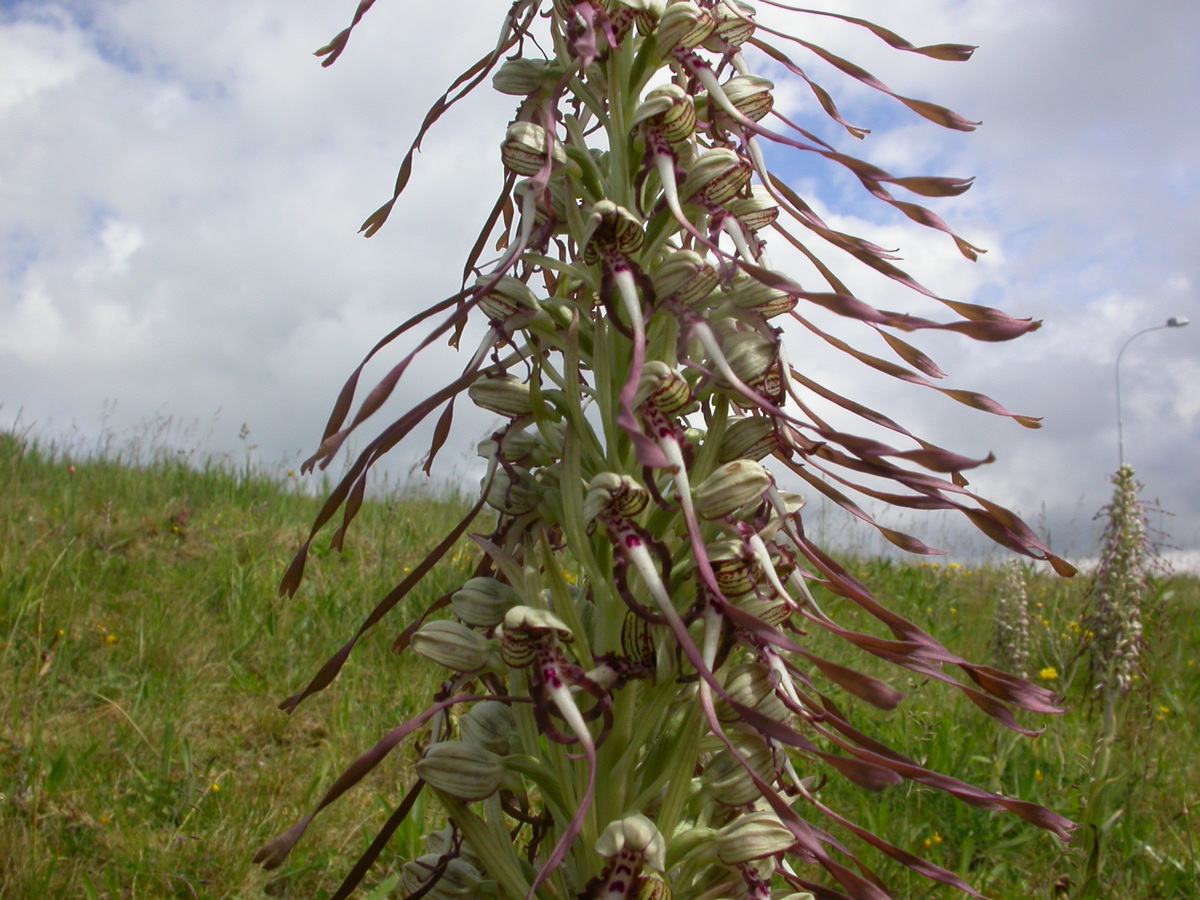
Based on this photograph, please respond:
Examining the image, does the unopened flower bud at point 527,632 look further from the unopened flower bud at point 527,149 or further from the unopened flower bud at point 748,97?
the unopened flower bud at point 748,97

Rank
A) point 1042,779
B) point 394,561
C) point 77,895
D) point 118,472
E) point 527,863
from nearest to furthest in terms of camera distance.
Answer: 1. point 527,863
2. point 77,895
3. point 1042,779
4. point 394,561
5. point 118,472

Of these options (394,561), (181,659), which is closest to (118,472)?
(394,561)

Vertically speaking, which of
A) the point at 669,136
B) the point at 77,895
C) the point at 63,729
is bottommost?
the point at 77,895

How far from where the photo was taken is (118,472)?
6.63 metres

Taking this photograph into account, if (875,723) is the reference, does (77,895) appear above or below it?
below

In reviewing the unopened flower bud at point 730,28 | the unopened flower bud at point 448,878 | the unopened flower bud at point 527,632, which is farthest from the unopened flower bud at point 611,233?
the unopened flower bud at point 448,878

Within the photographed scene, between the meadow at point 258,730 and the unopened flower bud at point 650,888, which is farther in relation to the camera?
the meadow at point 258,730

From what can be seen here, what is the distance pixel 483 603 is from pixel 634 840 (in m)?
0.41

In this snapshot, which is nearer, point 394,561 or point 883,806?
point 883,806

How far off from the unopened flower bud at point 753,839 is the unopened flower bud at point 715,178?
36.1 inches

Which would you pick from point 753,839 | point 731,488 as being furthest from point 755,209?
point 753,839

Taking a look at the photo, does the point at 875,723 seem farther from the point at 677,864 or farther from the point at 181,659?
the point at 181,659

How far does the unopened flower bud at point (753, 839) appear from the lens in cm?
127

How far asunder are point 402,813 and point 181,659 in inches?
110
